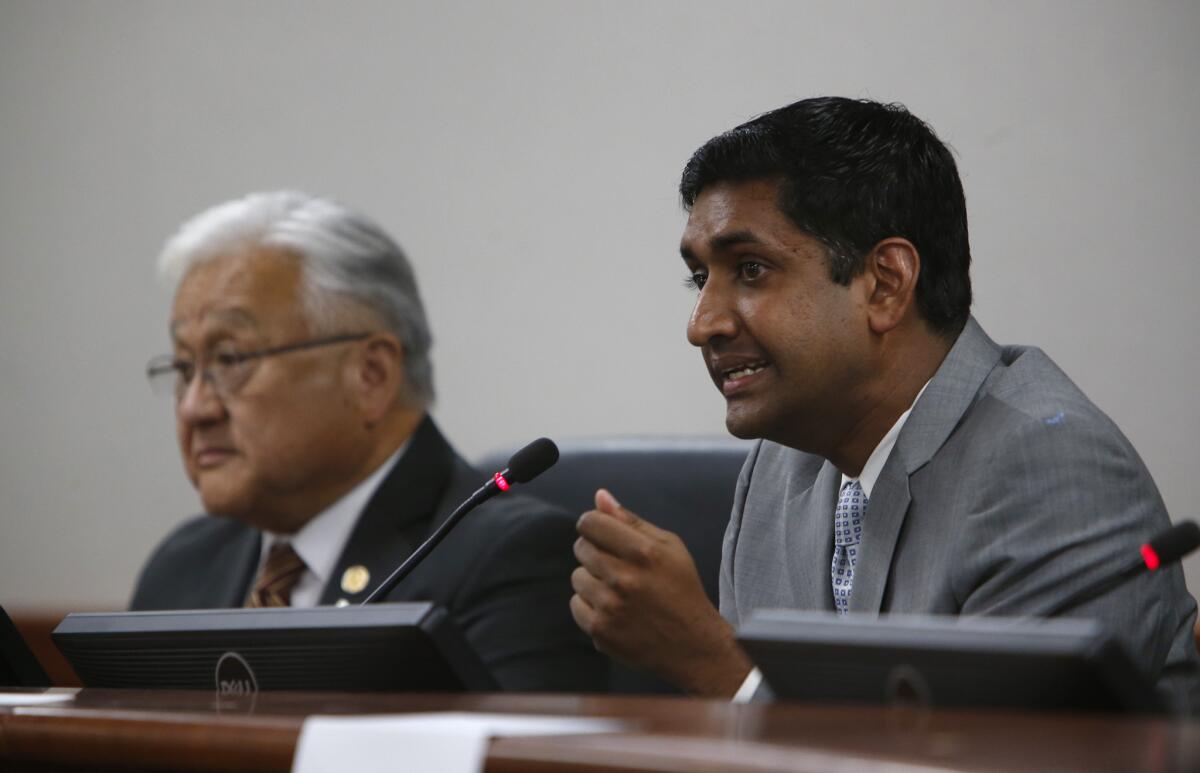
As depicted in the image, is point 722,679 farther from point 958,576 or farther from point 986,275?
point 986,275

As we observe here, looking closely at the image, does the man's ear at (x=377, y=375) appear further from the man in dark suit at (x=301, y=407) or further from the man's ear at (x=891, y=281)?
the man's ear at (x=891, y=281)

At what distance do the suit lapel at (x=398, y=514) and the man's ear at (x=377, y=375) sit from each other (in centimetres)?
9

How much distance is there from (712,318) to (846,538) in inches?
12.7

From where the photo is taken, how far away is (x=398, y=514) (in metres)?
2.45

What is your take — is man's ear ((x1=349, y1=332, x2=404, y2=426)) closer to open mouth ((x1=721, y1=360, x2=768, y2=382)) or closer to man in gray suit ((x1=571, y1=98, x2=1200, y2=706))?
man in gray suit ((x1=571, y1=98, x2=1200, y2=706))

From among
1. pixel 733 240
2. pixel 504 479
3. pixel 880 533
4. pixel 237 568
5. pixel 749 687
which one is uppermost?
pixel 733 240

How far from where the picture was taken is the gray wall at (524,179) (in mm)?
2613

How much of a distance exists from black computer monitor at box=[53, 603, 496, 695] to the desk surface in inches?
2.0

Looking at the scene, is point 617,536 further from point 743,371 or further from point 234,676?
point 234,676

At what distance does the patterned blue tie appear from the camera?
179 cm

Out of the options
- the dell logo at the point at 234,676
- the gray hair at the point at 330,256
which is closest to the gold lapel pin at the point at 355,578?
the gray hair at the point at 330,256

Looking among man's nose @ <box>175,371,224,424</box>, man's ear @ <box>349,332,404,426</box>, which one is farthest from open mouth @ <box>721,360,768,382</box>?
man's nose @ <box>175,371,224,424</box>

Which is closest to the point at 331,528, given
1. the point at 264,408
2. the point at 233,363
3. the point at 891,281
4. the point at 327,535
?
the point at 327,535

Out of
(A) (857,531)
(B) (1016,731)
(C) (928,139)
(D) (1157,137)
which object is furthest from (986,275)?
(B) (1016,731)
